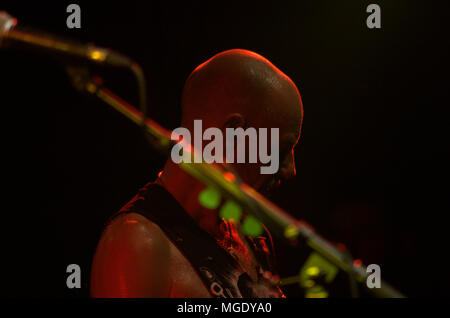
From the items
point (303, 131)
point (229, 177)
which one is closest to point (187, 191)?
point (229, 177)

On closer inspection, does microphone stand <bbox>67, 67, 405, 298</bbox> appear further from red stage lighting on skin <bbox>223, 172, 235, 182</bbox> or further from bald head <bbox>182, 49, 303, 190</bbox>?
bald head <bbox>182, 49, 303, 190</bbox>

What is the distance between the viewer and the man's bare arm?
4.29 feet

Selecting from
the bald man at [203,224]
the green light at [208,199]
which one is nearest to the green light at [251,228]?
the bald man at [203,224]

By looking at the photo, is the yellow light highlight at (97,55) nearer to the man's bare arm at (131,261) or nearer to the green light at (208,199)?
the man's bare arm at (131,261)

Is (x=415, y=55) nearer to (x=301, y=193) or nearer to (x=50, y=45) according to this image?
(x=301, y=193)

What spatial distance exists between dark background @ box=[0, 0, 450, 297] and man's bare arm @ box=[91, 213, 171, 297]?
3.40 feet

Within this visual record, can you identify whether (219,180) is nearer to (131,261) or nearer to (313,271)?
(313,271)

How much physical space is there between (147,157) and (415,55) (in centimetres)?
188

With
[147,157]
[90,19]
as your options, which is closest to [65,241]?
[147,157]

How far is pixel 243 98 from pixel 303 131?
166 centimetres

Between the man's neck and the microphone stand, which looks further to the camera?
the man's neck

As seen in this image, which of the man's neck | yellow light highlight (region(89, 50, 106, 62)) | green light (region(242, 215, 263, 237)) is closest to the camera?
yellow light highlight (region(89, 50, 106, 62))

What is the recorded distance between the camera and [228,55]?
1.87 metres

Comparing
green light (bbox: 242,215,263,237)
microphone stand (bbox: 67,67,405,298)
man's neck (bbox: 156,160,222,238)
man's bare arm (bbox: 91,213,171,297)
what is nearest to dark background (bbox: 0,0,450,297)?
green light (bbox: 242,215,263,237)
